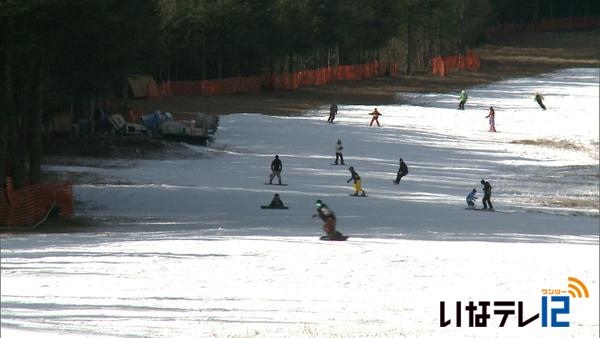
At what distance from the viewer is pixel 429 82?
101688mm

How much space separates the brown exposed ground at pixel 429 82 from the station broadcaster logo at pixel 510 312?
52.6 meters

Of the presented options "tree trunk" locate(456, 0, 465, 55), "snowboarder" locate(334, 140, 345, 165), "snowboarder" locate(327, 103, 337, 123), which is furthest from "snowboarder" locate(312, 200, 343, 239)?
"tree trunk" locate(456, 0, 465, 55)

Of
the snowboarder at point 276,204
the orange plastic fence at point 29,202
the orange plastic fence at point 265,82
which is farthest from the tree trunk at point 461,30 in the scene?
the orange plastic fence at point 29,202

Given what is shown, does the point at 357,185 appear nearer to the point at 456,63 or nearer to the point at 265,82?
the point at 265,82

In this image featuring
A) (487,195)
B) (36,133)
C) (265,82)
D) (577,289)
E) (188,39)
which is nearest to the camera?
(577,289)

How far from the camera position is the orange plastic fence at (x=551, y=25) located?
6053 inches

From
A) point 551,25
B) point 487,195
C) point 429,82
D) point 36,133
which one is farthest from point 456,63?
point 36,133

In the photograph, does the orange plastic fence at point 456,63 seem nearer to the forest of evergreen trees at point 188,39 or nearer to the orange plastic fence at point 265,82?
the forest of evergreen trees at point 188,39

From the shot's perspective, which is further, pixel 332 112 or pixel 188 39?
pixel 188 39

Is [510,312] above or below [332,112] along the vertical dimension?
below

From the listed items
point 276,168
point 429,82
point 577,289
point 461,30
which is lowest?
point 577,289

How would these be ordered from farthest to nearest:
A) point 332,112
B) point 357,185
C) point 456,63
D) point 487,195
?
point 456,63, point 332,112, point 357,185, point 487,195

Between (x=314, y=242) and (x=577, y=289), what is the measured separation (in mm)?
9529

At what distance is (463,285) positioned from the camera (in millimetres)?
21938
